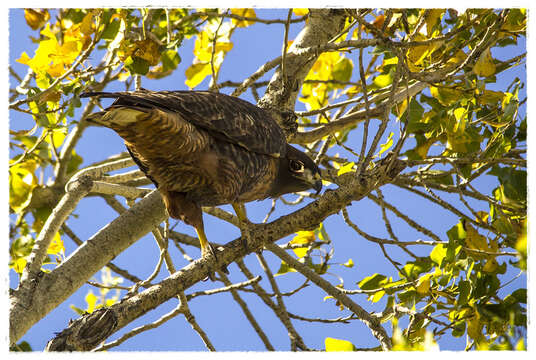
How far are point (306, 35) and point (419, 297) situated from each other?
7.21 ft

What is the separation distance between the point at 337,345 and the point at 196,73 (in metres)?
2.46

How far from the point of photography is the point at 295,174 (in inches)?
163

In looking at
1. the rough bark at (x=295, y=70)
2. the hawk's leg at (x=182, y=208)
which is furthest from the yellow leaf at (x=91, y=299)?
the rough bark at (x=295, y=70)

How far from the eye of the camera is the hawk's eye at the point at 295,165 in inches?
163

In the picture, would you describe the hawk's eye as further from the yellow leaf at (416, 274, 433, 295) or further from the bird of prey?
the yellow leaf at (416, 274, 433, 295)

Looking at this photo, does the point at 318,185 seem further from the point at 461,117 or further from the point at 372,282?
the point at 461,117

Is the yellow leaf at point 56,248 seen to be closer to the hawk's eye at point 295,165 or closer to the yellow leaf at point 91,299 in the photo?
the yellow leaf at point 91,299

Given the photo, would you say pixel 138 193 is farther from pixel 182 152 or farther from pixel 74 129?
pixel 74 129

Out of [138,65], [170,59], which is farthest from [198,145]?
[170,59]

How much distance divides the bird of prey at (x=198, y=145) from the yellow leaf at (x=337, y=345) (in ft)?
2.76

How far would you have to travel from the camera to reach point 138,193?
3.89 m

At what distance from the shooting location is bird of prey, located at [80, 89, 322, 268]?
9.04 ft
